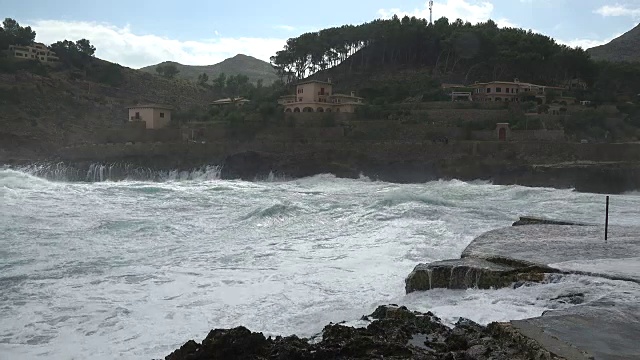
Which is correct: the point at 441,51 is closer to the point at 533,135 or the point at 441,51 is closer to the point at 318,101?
the point at 318,101

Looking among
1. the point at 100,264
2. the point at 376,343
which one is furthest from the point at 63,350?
the point at 100,264

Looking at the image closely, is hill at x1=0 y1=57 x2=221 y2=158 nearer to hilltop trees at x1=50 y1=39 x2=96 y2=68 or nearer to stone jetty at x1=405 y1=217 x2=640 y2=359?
hilltop trees at x1=50 y1=39 x2=96 y2=68

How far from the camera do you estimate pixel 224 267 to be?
9.96m

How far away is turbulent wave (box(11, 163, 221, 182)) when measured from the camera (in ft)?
119

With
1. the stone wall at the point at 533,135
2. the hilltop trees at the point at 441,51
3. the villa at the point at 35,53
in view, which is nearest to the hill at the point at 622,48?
the hilltop trees at the point at 441,51

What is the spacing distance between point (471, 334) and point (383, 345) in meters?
0.87

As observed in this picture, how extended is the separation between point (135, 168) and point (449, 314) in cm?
3422

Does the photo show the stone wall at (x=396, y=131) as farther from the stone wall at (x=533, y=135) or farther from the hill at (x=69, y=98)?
the hill at (x=69, y=98)

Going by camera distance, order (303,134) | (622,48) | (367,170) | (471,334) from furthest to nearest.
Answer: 1. (622,48)
2. (303,134)
3. (367,170)
4. (471,334)

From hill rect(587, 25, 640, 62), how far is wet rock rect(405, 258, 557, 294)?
87252mm

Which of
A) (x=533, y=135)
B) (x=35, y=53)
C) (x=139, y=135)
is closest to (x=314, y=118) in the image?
(x=139, y=135)

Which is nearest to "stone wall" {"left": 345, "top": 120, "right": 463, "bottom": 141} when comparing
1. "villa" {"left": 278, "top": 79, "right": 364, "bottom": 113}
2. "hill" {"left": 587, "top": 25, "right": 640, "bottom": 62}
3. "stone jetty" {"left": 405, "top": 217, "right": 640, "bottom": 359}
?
"villa" {"left": 278, "top": 79, "right": 364, "bottom": 113}

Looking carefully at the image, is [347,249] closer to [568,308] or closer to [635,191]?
[568,308]

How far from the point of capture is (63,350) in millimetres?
6094
